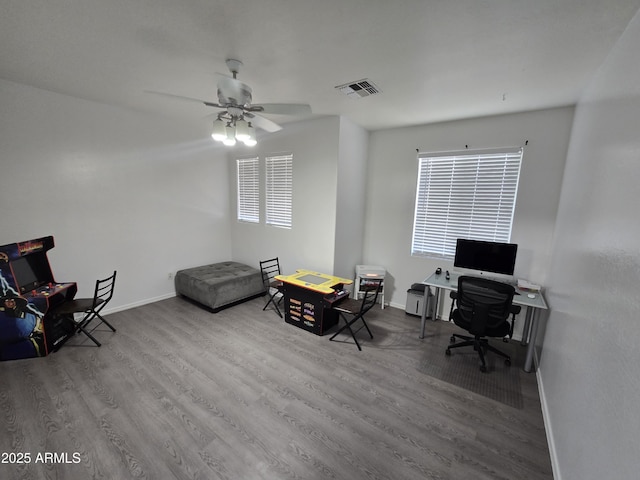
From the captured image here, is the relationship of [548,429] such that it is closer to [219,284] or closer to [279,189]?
[219,284]

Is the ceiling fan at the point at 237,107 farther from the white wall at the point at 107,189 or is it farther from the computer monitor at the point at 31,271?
the computer monitor at the point at 31,271

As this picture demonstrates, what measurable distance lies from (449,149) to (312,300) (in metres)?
2.79

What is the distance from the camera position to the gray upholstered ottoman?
384cm

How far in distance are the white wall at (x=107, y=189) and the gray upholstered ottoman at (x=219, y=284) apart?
0.37 metres

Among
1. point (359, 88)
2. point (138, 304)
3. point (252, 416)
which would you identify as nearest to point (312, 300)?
point (252, 416)

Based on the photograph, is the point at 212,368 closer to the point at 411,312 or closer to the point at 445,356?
the point at 445,356

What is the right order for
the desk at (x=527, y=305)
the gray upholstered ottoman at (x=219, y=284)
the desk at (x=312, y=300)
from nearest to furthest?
the desk at (x=527, y=305)
the desk at (x=312, y=300)
the gray upholstered ottoman at (x=219, y=284)

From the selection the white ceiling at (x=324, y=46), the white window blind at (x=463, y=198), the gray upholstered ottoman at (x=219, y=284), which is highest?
the white ceiling at (x=324, y=46)

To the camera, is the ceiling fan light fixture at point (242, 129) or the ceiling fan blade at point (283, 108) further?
the ceiling fan light fixture at point (242, 129)

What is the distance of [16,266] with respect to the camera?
8.55ft

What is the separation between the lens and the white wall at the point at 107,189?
2893 mm

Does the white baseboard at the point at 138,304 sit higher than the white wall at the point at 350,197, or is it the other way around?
the white wall at the point at 350,197

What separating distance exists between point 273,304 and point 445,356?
102 inches

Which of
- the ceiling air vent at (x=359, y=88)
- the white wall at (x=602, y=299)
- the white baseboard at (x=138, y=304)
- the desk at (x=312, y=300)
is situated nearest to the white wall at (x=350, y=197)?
the desk at (x=312, y=300)
